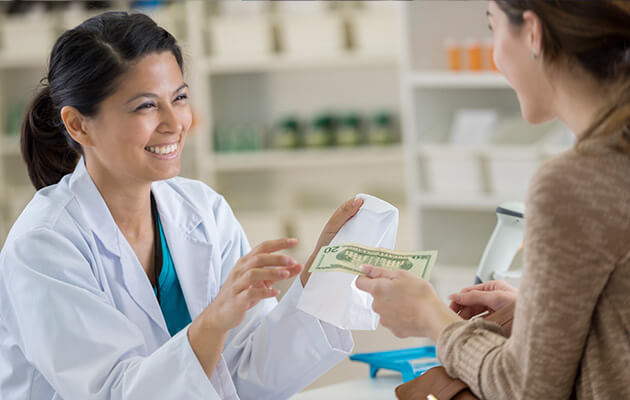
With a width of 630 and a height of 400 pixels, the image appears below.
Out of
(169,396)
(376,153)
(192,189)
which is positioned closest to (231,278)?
(169,396)

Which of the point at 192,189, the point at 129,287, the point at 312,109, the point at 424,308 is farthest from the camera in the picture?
the point at 312,109

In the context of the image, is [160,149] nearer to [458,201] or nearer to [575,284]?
[575,284]

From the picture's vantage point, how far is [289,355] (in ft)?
5.36

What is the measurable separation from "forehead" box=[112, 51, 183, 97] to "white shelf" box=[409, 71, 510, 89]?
2.01 meters

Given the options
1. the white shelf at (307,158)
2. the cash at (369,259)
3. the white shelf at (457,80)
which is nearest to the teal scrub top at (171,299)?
the cash at (369,259)

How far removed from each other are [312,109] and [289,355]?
8.81 feet

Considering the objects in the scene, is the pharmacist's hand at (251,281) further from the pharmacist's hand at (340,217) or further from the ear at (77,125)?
the ear at (77,125)

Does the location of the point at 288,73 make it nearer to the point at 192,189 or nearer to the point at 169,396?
the point at 192,189

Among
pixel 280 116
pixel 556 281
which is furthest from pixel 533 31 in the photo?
pixel 280 116

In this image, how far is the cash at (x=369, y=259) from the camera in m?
1.28

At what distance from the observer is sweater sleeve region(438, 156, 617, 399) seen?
955 mm

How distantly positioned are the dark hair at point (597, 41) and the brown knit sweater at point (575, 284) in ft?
0.12

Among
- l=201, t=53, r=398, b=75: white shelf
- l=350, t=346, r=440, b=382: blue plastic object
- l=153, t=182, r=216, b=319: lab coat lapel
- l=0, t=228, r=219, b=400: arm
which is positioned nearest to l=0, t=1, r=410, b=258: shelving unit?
l=201, t=53, r=398, b=75: white shelf

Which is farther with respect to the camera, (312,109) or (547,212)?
(312,109)
